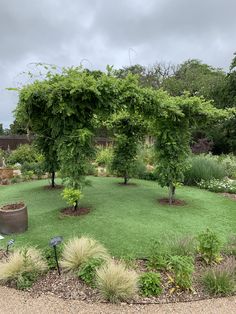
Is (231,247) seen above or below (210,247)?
below

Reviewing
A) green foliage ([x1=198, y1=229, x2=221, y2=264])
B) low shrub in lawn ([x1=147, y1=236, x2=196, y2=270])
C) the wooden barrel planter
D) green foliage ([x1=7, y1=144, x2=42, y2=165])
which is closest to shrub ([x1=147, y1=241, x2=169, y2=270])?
low shrub in lawn ([x1=147, y1=236, x2=196, y2=270])

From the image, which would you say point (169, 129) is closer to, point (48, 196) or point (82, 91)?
point (82, 91)

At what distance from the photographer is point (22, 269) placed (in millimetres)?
3506

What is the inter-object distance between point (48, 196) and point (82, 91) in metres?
3.46

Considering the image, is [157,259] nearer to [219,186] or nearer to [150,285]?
[150,285]

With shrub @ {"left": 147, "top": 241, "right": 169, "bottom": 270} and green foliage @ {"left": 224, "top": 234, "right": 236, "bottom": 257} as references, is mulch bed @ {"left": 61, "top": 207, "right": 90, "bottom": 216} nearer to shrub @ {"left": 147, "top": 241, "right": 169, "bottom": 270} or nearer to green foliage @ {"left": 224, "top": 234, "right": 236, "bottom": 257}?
shrub @ {"left": 147, "top": 241, "right": 169, "bottom": 270}

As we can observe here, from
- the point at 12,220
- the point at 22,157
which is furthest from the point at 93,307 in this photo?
the point at 22,157

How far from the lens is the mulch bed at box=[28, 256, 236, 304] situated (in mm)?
3186

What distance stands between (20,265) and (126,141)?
241 inches

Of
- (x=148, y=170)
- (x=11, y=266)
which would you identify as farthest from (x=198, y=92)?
(x=11, y=266)

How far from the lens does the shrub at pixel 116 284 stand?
3164 mm

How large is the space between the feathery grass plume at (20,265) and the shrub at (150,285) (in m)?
1.21

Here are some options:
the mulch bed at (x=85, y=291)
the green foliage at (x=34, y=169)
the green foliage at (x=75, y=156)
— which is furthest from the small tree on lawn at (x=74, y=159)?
the green foliage at (x=34, y=169)

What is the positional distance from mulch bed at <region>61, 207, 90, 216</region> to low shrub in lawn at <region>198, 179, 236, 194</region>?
4164 millimetres
